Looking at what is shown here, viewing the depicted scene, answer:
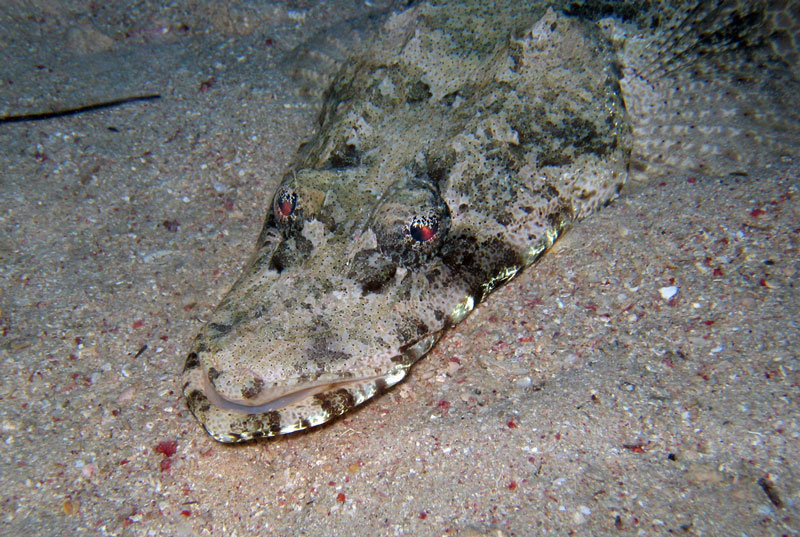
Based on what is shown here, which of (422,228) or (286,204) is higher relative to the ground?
(286,204)

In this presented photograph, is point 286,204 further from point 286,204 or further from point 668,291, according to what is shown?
point 668,291

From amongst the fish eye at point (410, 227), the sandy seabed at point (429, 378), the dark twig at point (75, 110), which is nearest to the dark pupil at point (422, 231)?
the fish eye at point (410, 227)

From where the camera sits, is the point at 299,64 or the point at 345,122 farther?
the point at 299,64

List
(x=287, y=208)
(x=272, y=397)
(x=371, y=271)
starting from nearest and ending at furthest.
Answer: (x=272, y=397)
(x=371, y=271)
(x=287, y=208)

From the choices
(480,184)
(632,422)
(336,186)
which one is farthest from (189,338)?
(632,422)

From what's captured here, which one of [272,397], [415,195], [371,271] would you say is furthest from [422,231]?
[272,397]

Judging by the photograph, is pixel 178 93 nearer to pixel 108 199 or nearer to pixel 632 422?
pixel 108 199

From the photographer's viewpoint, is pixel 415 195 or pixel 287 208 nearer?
pixel 415 195
